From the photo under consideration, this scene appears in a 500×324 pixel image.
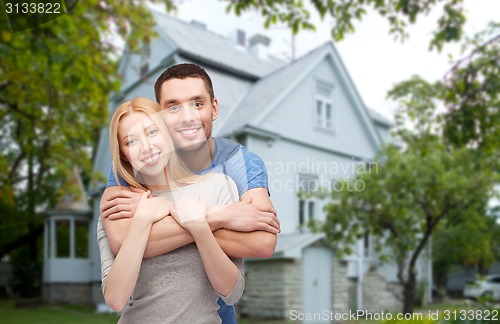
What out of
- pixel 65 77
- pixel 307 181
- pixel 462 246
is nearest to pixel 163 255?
pixel 307 181

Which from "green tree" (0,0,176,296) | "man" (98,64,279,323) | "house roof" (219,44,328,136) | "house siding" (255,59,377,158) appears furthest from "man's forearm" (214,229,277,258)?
"green tree" (0,0,176,296)

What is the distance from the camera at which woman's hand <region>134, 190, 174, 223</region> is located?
51 cm

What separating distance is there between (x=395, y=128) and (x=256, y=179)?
7771 millimetres

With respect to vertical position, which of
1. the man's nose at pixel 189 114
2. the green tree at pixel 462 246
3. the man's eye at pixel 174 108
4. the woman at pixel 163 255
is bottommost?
the green tree at pixel 462 246

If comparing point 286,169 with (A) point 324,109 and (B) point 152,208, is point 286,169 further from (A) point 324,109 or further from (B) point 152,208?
(A) point 324,109

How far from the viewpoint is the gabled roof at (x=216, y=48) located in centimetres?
116

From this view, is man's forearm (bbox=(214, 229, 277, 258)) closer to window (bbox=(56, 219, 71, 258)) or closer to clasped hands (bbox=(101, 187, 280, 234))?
clasped hands (bbox=(101, 187, 280, 234))

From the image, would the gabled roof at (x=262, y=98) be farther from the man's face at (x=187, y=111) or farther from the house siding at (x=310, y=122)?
the man's face at (x=187, y=111)

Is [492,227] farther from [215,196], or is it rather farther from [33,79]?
[215,196]

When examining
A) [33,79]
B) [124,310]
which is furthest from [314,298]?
[33,79]

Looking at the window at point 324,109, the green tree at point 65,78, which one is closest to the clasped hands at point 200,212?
the window at point 324,109

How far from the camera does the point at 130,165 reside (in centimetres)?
55

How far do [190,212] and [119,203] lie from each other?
0.25ft

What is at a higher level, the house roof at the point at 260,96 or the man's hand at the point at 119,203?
the house roof at the point at 260,96
